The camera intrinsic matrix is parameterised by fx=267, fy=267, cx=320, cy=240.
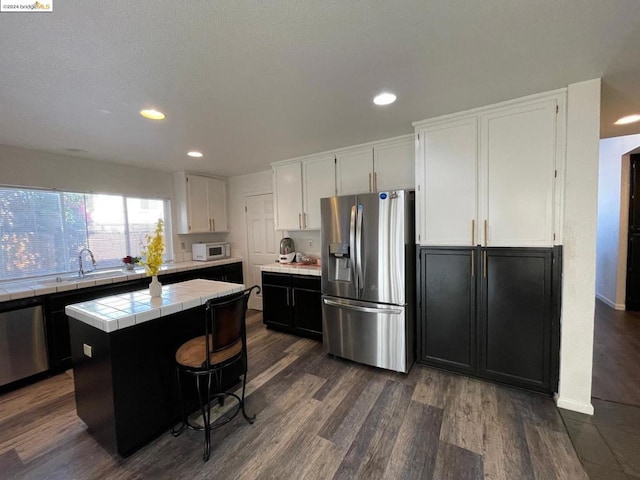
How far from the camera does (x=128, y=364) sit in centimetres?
170

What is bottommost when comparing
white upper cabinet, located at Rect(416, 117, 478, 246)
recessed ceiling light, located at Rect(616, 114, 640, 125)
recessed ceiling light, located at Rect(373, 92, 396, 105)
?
white upper cabinet, located at Rect(416, 117, 478, 246)

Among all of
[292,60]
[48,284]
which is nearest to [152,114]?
[292,60]

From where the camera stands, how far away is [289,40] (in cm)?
139

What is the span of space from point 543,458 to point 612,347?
7.94 ft

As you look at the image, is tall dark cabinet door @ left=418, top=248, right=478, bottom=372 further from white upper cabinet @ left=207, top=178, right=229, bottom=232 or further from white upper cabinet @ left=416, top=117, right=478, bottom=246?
white upper cabinet @ left=207, top=178, right=229, bottom=232

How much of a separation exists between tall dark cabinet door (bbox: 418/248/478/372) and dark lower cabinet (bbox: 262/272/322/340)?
4.14 feet

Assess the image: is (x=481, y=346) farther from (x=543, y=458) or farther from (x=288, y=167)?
(x=288, y=167)

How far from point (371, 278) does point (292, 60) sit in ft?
6.39

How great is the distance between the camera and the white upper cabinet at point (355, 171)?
321cm

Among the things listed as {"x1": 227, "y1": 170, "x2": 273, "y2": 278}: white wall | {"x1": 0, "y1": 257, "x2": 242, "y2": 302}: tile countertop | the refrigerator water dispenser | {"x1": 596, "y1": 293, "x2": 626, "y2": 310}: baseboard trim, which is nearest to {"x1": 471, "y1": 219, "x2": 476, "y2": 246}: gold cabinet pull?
the refrigerator water dispenser

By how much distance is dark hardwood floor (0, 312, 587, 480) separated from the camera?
1610mm

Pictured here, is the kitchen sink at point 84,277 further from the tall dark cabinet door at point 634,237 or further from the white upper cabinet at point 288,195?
the tall dark cabinet door at point 634,237

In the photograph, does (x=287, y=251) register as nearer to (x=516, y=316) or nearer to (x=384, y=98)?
(x=384, y=98)

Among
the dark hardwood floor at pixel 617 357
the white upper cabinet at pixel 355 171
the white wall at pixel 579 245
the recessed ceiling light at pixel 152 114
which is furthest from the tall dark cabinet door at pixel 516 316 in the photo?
the recessed ceiling light at pixel 152 114
